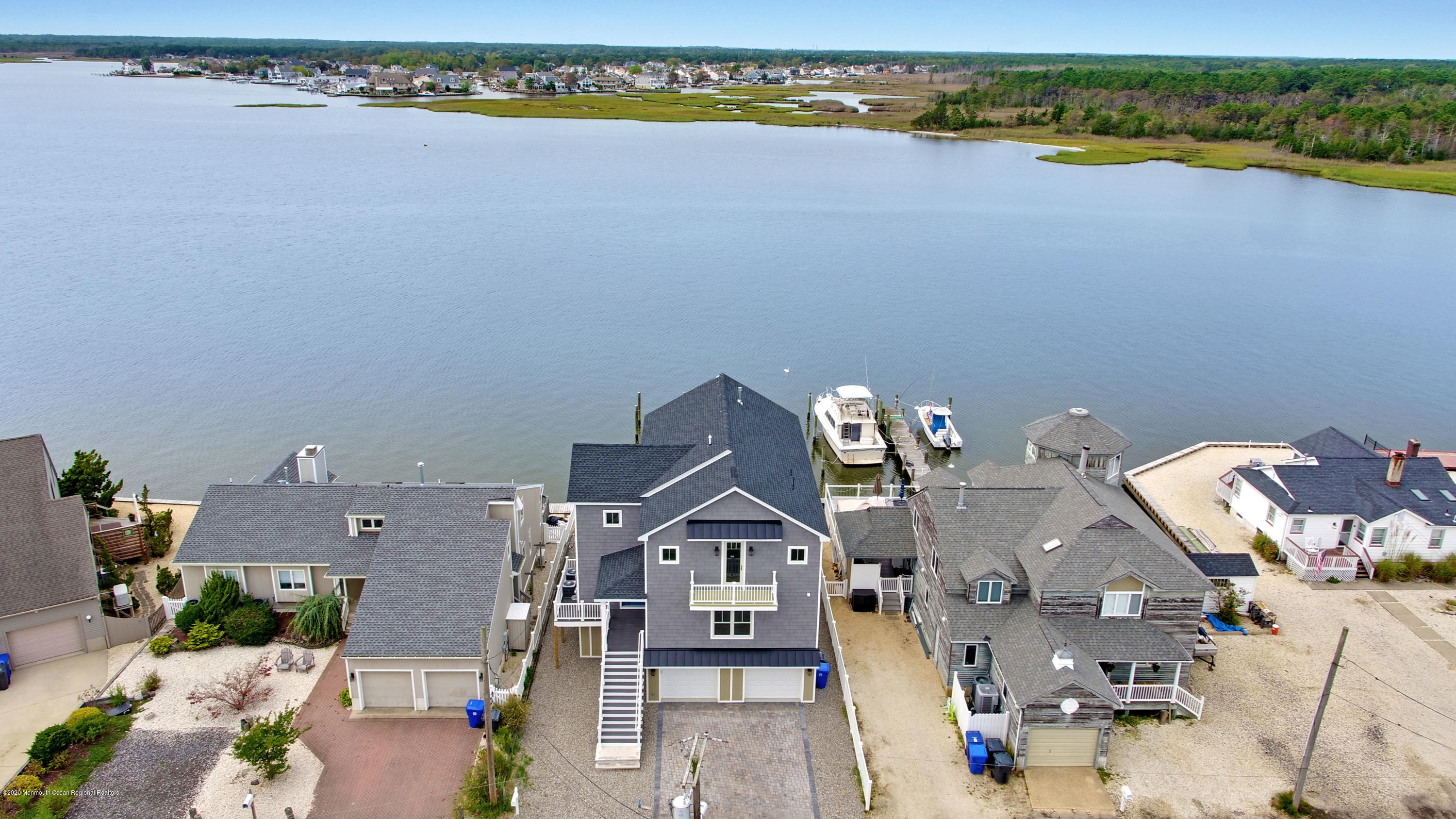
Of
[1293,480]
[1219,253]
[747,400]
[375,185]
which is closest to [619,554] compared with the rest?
[747,400]

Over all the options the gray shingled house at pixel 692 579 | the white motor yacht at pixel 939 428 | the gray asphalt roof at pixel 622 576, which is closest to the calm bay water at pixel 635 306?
the white motor yacht at pixel 939 428

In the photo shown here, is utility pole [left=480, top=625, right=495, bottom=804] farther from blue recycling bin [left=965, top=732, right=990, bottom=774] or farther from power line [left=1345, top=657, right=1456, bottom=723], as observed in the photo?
power line [left=1345, top=657, right=1456, bottom=723]

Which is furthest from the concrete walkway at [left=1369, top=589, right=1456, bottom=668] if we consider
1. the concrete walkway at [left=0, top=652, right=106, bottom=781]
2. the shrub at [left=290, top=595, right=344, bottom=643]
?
the concrete walkway at [left=0, top=652, right=106, bottom=781]

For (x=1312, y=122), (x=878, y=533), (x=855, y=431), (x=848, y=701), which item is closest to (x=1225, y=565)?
(x=878, y=533)

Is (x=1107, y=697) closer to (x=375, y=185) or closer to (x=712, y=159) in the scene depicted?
(x=375, y=185)

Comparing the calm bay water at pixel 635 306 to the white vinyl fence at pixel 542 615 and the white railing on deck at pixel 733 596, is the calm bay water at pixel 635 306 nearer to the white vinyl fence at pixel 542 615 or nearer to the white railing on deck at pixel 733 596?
the white vinyl fence at pixel 542 615
